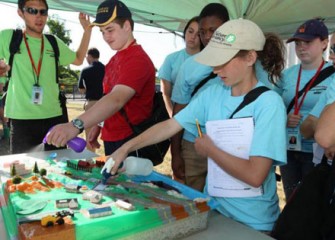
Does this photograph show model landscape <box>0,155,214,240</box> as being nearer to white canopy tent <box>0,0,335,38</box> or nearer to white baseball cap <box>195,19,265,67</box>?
white baseball cap <box>195,19,265,67</box>

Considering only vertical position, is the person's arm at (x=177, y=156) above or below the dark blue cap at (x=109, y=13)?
below

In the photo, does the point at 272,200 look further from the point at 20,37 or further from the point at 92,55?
the point at 92,55

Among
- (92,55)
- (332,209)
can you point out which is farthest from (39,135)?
(92,55)

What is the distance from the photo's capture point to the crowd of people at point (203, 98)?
109cm

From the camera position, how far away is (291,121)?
1839mm

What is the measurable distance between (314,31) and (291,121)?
579 millimetres

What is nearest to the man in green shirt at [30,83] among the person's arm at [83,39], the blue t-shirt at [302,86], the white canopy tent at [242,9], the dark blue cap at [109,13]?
the person's arm at [83,39]

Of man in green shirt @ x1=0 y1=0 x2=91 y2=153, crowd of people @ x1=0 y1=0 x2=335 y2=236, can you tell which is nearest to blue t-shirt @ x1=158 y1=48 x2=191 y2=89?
crowd of people @ x1=0 y1=0 x2=335 y2=236

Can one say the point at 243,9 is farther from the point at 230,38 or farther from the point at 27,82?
the point at 230,38

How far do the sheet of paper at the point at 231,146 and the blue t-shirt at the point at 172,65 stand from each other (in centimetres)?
149

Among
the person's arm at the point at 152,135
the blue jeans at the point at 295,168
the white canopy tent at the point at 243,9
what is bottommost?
the blue jeans at the point at 295,168

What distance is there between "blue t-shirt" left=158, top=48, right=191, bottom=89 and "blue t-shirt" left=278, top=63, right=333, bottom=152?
821mm

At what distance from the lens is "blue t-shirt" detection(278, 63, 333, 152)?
1907mm

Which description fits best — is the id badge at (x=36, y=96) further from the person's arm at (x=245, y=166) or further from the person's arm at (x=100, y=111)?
the person's arm at (x=245, y=166)
